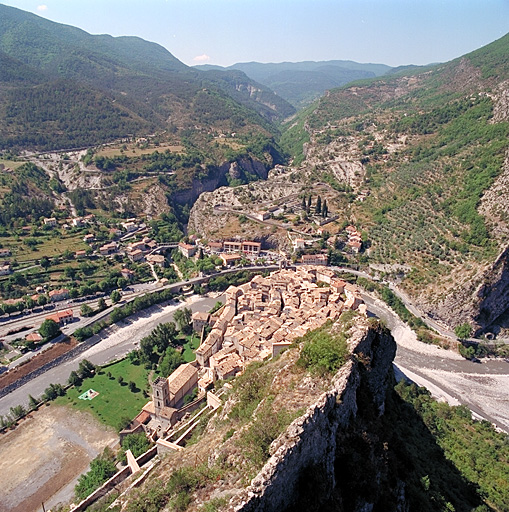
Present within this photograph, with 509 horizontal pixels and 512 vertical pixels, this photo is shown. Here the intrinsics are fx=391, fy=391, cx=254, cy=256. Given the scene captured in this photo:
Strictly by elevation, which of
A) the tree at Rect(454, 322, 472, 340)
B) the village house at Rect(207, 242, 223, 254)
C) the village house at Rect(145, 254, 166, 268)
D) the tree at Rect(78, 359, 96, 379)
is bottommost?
the tree at Rect(78, 359, 96, 379)

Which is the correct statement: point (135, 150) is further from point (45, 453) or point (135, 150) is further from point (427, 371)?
point (427, 371)

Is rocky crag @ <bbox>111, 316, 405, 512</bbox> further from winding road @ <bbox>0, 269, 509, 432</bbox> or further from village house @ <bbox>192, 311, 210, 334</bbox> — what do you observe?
village house @ <bbox>192, 311, 210, 334</bbox>

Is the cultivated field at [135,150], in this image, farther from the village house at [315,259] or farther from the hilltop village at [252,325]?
the hilltop village at [252,325]

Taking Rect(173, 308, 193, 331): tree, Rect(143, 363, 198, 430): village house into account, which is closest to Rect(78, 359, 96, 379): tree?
Rect(173, 308, 193, 331): tree

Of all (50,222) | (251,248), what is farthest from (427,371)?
(50,222)

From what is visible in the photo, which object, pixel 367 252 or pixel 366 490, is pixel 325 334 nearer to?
pixel 366 490

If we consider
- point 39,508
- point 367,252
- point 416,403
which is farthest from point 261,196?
point 39,508
